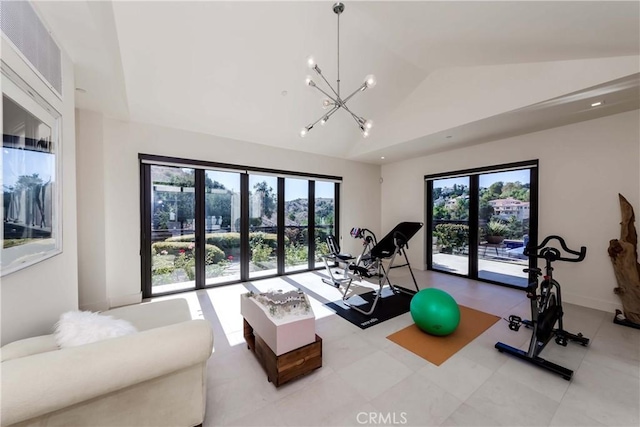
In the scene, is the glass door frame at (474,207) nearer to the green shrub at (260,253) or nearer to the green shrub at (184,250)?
the green shrub at (260,253)

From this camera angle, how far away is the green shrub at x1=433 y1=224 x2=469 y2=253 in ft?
16.9

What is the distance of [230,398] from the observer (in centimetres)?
187

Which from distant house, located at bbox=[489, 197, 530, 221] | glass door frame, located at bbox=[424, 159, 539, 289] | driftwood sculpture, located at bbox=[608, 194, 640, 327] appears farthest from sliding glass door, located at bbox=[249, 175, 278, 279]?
driftwood sculpture, located at bbox=[608, 194, 640, 327]

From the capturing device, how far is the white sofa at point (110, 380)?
38.6 inches

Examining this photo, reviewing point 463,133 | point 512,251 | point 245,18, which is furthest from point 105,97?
point 512,251

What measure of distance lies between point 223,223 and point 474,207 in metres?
5.17

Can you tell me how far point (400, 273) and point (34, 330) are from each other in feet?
18.0

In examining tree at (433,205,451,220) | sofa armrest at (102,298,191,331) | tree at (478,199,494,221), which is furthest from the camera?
tree at (433,205,451,220)

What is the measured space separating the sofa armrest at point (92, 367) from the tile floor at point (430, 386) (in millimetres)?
798

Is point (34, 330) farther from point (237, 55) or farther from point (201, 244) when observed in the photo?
point (237, 55)

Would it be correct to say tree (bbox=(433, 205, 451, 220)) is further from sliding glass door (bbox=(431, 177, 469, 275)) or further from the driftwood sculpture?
the driftwood sculpture

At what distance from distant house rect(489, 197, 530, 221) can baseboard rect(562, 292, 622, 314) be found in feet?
4.58

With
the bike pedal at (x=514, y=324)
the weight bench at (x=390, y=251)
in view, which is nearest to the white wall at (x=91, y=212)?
the weight bench at (x=390, y=251)

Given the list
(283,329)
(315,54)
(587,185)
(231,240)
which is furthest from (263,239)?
(587,185)
